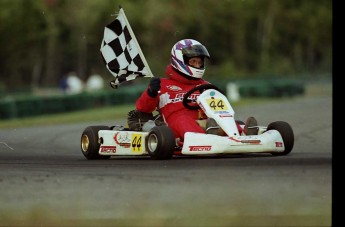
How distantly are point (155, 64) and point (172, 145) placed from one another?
1546cm

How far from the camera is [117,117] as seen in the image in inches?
693

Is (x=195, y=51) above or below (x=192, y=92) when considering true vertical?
above

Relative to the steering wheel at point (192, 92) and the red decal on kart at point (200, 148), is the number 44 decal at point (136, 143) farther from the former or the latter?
the red decal on kart at point (200, 148)

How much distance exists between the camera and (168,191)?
18.8ft

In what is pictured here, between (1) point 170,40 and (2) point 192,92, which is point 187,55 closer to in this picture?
(2) point 192,92

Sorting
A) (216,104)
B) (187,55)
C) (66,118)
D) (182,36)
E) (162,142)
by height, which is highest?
(182,36)

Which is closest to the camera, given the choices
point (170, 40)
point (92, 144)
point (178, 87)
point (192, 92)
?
point (192, 92)

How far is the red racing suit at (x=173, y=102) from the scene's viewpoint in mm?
7988

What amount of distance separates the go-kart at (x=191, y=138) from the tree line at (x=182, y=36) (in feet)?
49.2

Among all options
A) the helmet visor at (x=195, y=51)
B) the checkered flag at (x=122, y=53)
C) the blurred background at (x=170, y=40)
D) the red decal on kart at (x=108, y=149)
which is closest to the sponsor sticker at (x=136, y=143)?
the red decal on kart at (x=108, y=149)

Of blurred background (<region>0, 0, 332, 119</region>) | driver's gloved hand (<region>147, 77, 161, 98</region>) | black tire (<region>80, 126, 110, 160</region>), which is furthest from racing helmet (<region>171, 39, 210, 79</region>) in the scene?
blurred background (<region>0, 0, 332, 119</region>)

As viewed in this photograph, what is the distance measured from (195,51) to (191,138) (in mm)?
926

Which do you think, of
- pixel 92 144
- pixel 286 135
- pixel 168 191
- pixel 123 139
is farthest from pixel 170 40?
pixel 168 191
